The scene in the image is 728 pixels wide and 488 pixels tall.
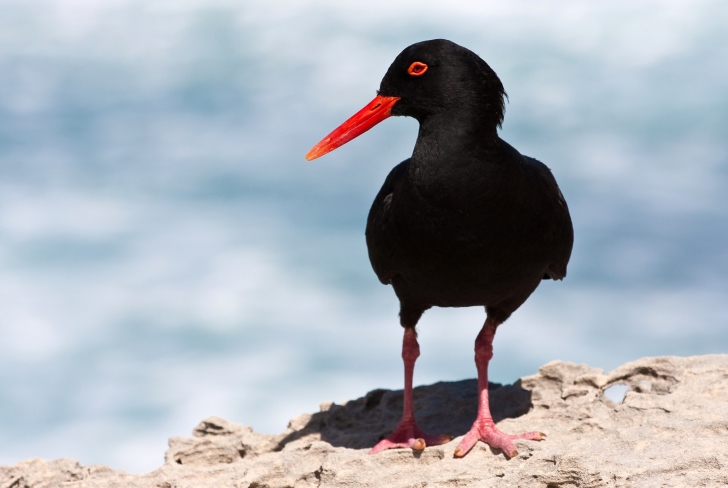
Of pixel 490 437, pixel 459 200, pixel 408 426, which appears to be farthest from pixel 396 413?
pixel 459 200

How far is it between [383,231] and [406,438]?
1.73 m

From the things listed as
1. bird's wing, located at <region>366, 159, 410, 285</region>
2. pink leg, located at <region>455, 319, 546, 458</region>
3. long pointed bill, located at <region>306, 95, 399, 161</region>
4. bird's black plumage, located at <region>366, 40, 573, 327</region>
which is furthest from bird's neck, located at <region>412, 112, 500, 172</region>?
pink leg, located at <region>455, 319, 546, 458</region>

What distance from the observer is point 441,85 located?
6758 mm

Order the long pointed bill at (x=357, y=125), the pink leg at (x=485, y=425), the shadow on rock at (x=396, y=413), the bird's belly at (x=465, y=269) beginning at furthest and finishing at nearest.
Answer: the shadow on rock at (x=396, y=413) < the long pointed bill at (x=357, y=125) < the pink leg at (x=485, y=425) < the bird's belly at (x=465, y=269)

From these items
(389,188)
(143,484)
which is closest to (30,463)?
(143,484)

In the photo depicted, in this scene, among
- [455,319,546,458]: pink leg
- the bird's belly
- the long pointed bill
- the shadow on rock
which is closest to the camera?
the bird's belly

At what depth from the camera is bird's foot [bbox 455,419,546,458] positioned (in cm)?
686

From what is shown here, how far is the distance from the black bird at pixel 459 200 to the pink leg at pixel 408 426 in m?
0.07

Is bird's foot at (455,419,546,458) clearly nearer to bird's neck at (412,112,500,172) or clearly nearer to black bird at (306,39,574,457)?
black bird at (306,39,574,457)

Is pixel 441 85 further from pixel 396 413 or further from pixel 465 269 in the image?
pixel 396 413

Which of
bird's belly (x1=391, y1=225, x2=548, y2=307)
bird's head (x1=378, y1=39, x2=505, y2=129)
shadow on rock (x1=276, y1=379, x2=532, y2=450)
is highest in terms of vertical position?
bird's head (x1=378, y1=39, x2=505, y2=129)

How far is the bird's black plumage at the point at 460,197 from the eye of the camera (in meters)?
6.67

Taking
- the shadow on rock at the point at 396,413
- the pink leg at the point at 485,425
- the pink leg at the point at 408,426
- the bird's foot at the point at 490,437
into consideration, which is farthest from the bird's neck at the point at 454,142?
the shadow on rock at the point at 396,413

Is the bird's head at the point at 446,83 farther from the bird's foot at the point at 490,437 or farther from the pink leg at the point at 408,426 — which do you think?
the bird's foot at the point at 490,437
